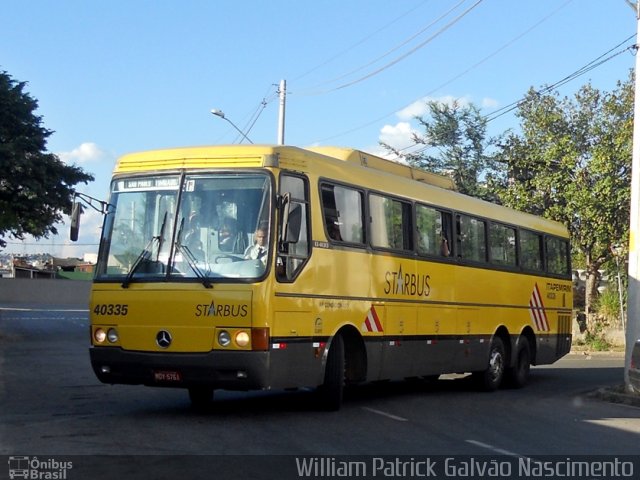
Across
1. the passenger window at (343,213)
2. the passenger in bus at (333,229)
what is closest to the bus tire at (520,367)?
the passenger window at (343,213)

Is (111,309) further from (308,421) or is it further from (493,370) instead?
(493,370)

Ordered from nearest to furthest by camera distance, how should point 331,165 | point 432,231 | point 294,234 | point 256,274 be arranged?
point 256,274
point 294,234
point 331,165
point 432,231

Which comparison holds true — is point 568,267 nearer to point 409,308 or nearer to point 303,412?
point 409,308

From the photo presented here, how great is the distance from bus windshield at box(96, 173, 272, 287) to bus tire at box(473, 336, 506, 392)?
7410 mm

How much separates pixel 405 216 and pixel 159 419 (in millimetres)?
5054

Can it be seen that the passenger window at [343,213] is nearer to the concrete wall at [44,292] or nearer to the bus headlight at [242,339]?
the bus headlight at [242,339]

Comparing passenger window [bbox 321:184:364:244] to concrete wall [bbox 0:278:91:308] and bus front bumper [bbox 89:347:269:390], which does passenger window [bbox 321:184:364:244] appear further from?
concrete wall [bbox 0:278:91:308]

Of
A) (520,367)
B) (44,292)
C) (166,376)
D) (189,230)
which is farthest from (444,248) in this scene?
(44,292)

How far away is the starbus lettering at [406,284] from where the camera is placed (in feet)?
43.4

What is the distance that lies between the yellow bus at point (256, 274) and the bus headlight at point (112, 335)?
0.01 meters

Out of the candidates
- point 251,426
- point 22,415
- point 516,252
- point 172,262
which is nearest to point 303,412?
point 251,426

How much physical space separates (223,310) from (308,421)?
1.79m

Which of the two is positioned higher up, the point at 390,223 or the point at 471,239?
the point at 471,239

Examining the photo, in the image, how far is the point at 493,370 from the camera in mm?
16969
